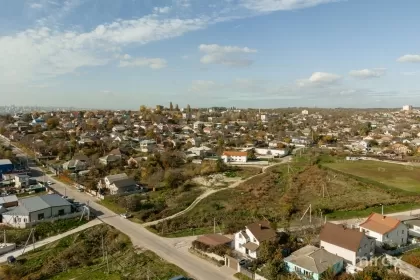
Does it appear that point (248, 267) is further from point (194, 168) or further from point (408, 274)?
point (194, 168)

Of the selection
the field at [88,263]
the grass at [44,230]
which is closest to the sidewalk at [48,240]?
the grass at [44,230]

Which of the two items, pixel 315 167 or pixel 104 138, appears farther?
pixel 104 138

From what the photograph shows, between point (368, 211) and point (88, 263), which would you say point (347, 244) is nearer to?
point (368, 211)

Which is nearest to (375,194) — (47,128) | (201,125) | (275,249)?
(275,249)

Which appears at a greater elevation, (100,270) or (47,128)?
(47,128)

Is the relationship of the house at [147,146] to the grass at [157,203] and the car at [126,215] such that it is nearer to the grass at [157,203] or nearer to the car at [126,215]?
the grass at [157,203]

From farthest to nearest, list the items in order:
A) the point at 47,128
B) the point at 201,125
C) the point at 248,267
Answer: the point at 201,125, the point at 47,128, the point at 248,267

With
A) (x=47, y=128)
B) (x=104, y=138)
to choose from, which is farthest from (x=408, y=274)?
(x=47, y=128)

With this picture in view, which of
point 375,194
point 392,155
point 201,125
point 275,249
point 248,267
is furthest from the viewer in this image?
point 201,125
